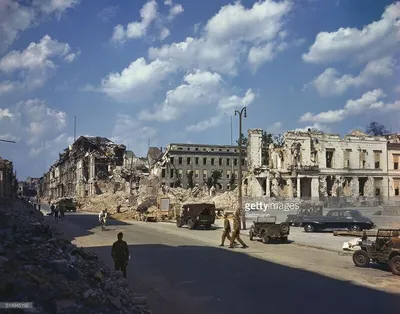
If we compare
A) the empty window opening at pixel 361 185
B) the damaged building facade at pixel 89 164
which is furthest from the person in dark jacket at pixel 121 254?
the damaged building facade at pixel 89 164

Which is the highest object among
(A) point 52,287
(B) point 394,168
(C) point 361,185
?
(B) point 394,168

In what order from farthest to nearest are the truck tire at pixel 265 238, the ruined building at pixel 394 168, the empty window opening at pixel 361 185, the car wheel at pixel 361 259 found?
the ruined building at pixel 394 168 → the empty window opening at pixel 361 185 → the truck tire at pixel 265 238 → the car wheel at pixel 361 259

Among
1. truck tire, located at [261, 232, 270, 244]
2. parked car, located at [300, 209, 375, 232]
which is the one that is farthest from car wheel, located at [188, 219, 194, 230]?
truck tire, located at [261, 232, 270, 244]

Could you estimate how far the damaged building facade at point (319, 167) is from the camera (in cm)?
6544

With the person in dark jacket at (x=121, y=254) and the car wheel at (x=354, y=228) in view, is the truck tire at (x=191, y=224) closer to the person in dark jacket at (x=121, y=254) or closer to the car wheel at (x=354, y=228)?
the car wheel at (x=354, y=228)

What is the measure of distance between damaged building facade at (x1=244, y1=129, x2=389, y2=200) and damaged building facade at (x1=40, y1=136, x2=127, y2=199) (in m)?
38.6

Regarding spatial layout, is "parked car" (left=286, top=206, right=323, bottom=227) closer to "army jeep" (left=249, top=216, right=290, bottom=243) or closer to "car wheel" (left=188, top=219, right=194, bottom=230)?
"car wheel" (left=188, top=219, right=194, bottom=230)

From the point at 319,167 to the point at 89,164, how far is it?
55.9 m

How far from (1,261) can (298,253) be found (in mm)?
13863

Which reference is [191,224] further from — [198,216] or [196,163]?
[196,163]

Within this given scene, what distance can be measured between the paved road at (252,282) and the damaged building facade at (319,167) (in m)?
46.3

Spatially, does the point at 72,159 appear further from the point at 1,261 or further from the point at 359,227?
the point at 1,261

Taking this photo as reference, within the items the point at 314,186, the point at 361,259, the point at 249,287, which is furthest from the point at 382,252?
the point at 314,186

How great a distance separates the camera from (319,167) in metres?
66.1
